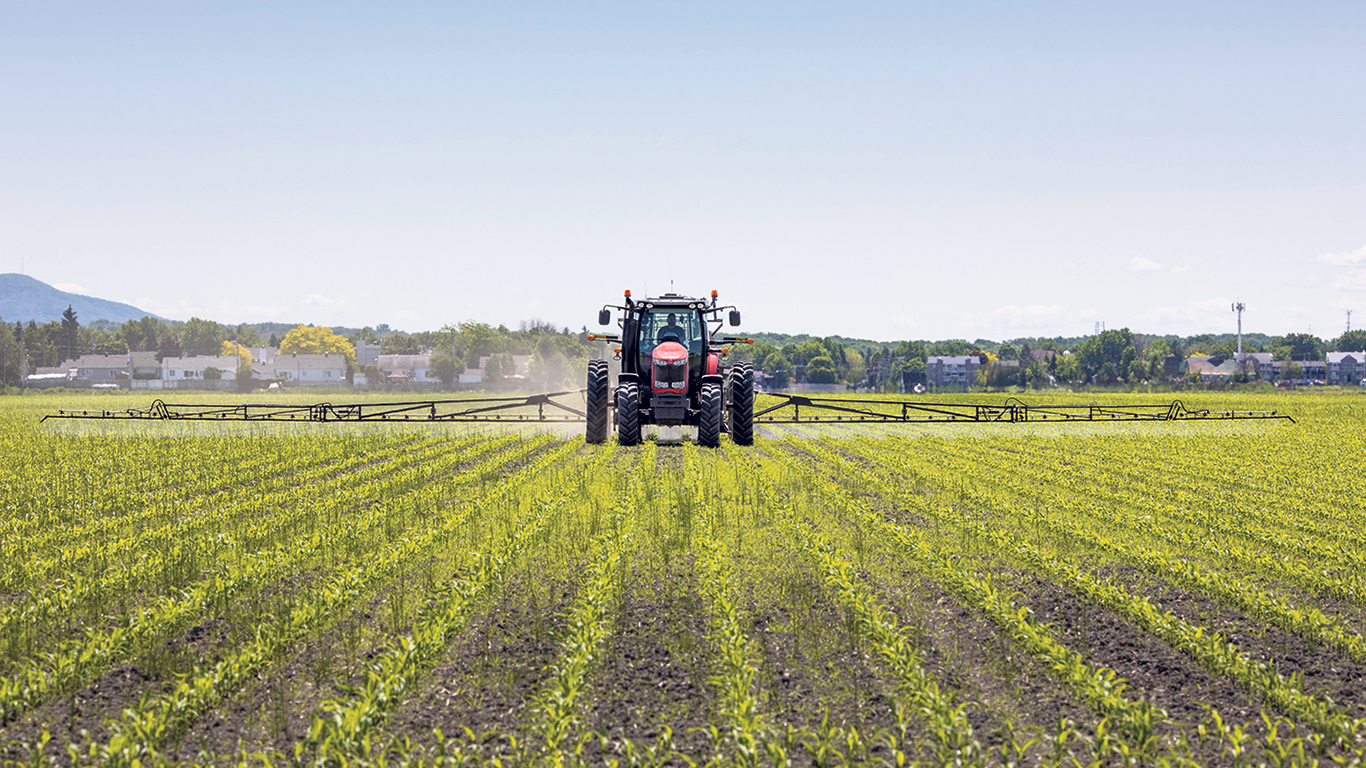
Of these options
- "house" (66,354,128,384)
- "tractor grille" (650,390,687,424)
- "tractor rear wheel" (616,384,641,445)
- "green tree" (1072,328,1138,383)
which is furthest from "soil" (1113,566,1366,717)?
"green tree" (1072,328,1138,383)

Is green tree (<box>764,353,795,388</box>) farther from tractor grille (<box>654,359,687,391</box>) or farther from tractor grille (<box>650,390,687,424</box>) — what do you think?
tractor grille (<box>654,359,687,391</box>)

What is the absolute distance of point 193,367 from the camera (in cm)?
13588

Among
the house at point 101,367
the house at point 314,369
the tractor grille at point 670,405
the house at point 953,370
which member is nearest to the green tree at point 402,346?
the house at point 314,369

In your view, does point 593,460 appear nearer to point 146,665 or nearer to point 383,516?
point 383,516

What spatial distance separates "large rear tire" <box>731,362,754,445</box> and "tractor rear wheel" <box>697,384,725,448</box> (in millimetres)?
1082

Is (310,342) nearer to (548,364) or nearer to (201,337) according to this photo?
(201,337)

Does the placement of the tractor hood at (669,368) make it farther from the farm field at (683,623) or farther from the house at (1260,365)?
the house at (1260,365)

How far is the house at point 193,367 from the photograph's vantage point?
132262 millimetres

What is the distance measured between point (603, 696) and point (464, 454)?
51.0 ft

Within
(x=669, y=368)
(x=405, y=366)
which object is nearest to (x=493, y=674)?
(x=669, y=368)

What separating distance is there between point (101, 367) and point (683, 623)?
492 ft

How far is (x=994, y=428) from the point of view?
95.5ft

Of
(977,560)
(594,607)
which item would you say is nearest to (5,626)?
(594,607)

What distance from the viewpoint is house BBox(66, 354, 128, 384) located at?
129700mm
